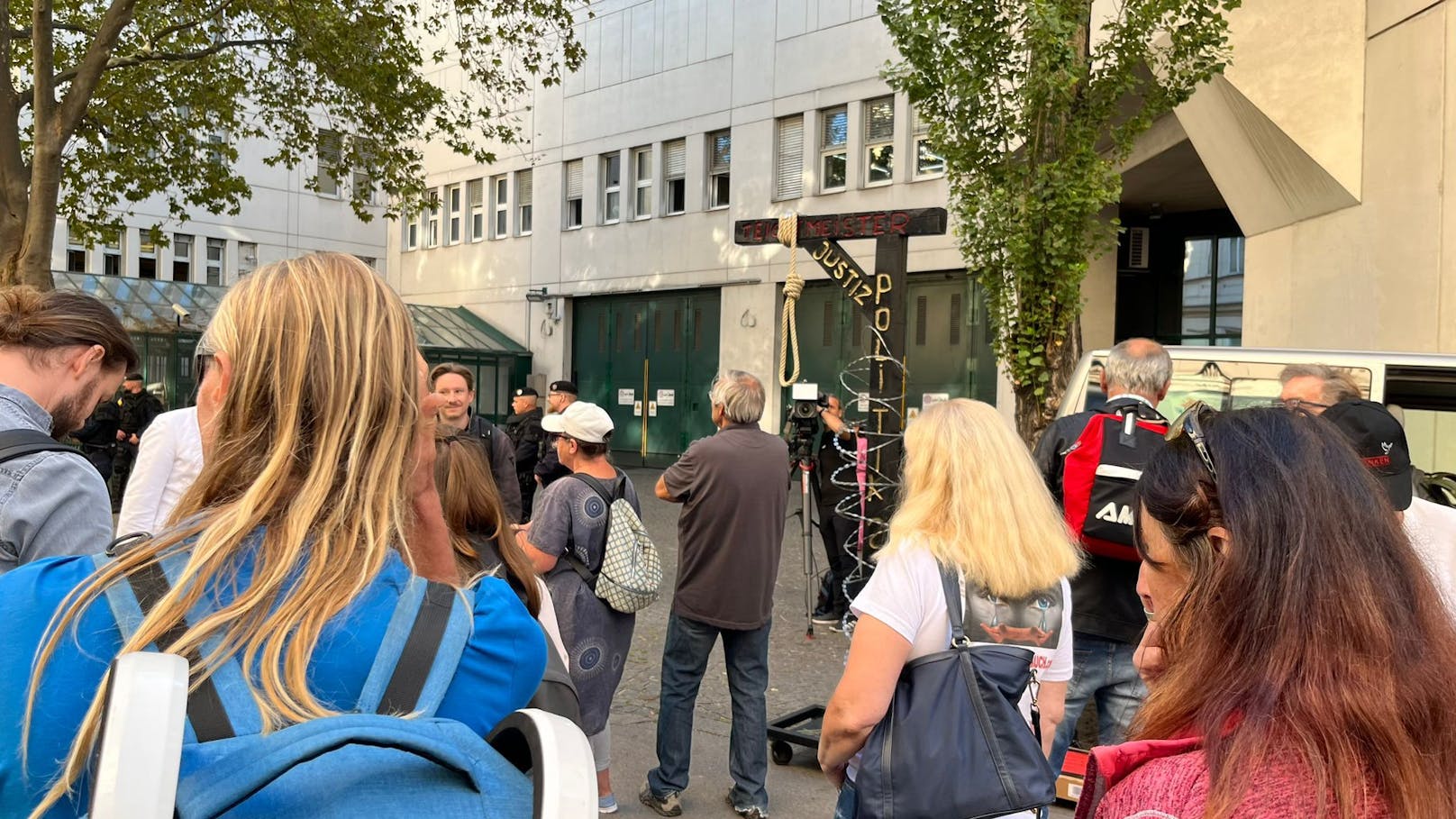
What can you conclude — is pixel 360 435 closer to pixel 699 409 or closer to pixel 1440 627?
pixel 1440 627

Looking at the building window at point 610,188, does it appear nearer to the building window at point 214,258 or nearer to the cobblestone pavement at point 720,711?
the building window at point 214,258

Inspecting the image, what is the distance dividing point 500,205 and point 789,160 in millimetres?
9778

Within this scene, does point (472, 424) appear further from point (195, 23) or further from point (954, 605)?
point (195, 23)

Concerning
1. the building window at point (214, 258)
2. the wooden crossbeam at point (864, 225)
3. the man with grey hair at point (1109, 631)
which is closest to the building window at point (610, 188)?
the building window at point (214, 258)

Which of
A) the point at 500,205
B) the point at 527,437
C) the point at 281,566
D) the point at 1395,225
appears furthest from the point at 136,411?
the point at 500,205

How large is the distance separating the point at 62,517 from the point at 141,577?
156cm

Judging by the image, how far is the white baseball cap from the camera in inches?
177

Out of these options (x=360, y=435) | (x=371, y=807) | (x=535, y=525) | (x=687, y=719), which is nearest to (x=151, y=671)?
(x=371, y=807)

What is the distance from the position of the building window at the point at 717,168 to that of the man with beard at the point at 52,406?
20.7 metres

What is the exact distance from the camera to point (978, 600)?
2.80 meters

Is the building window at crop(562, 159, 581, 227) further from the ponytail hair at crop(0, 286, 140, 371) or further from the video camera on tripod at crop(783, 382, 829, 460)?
the ponytail hair at crop(0, 286, 140, 371)

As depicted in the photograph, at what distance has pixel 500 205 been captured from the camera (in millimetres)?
28938

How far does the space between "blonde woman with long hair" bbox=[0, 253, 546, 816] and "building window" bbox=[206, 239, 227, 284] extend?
33098mm

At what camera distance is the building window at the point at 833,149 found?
21.0 meters
